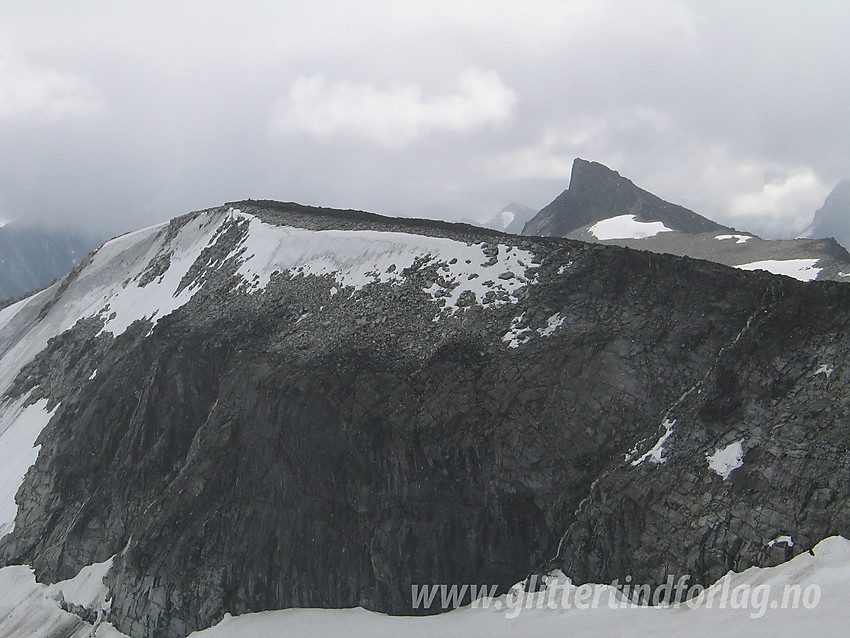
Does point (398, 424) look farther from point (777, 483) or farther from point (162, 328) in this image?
point (162, 328)

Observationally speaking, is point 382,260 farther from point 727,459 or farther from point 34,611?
point 34,611

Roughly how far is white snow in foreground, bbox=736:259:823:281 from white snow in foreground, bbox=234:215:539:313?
44037 millimetres

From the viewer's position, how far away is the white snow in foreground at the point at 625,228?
11169cm

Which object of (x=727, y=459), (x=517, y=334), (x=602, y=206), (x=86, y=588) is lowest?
(x=86, y=588)

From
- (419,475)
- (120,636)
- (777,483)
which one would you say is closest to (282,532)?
(419,475)

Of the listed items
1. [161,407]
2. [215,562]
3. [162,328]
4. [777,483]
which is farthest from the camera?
[162,328]

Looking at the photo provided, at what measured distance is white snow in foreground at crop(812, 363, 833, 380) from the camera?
18047mm

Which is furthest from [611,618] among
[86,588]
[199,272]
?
[199,272]

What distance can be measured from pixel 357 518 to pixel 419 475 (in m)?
3.07

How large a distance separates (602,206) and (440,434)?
414ft

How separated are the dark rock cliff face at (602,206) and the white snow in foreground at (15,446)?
109 metres

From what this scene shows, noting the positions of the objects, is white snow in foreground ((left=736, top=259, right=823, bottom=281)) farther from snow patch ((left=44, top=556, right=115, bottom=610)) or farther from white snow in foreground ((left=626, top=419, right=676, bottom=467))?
snow patch ((left=44, top=556, right=115, bottom=610))

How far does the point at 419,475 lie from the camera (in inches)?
882

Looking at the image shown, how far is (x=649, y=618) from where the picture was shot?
51.8 ft
